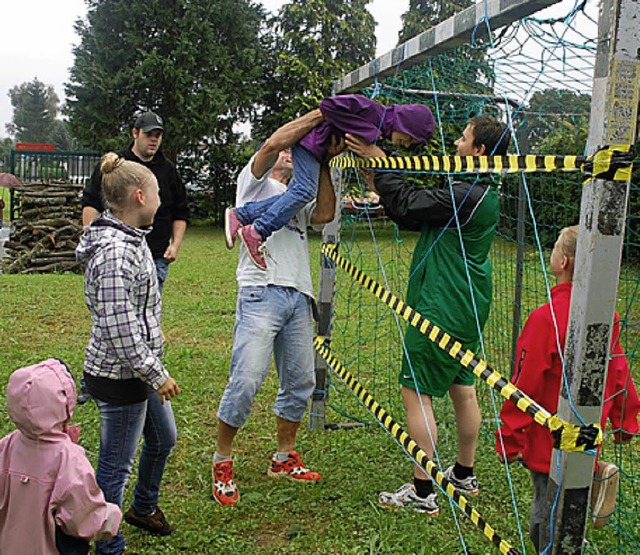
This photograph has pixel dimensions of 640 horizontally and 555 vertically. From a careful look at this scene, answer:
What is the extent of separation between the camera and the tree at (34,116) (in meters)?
84.7

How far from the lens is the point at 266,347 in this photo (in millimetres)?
3605

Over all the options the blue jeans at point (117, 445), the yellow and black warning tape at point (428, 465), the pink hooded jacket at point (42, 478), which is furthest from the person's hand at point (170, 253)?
the pink hooded jacket at point (42, 478)

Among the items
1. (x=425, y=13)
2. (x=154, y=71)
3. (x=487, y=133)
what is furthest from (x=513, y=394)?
(x=425, y=13)

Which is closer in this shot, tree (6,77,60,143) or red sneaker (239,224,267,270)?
red sneaker (239,224,267,270)

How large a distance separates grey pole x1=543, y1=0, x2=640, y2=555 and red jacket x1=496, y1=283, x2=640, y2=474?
45 centimetres

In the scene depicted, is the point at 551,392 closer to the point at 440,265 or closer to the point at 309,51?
the point at 440,265

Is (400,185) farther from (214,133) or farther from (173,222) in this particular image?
(214,133)

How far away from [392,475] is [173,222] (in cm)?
241

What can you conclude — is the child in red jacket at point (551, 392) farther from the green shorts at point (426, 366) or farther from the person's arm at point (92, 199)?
the person's arm at point (92, 199)

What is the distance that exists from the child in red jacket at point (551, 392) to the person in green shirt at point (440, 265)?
606 millimetres

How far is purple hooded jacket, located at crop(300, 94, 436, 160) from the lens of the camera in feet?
10.4

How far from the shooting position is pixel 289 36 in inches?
938

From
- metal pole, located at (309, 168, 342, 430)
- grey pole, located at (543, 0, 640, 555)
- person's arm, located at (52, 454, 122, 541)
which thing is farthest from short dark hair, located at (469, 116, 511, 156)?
person's arm, located at (52, 454, 122, 541)

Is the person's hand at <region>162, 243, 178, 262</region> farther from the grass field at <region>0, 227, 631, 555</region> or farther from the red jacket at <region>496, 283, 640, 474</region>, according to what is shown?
the red jacket at <region>496, 283, 640, 474</region>
